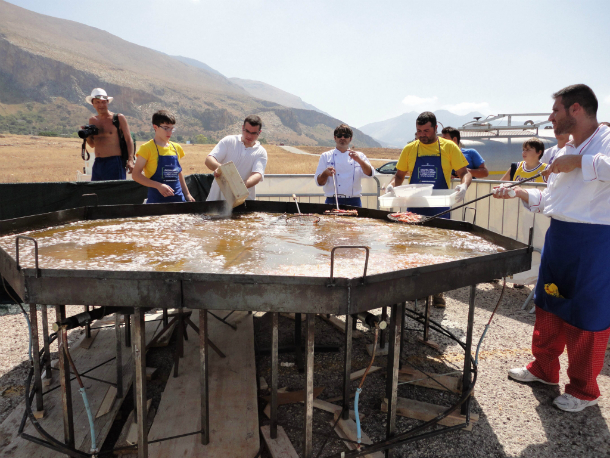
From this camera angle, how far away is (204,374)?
232cm

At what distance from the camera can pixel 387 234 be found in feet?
11.0

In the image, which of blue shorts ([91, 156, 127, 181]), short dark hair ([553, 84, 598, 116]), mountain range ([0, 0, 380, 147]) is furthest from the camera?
mountain range ([0, 0, 380, 147])

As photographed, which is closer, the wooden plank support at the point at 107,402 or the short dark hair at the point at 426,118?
the wooden plank support at the point at 107,402

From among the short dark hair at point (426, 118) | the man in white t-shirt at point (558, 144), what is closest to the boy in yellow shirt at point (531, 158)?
the short dark hair at point (426, 118)

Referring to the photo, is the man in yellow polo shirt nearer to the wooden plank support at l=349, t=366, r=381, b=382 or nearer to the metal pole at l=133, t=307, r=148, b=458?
the wooden plank support at l=349, t=366, r=381, b=382

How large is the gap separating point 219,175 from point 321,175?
1.42 m

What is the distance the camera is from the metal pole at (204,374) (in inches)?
90.0

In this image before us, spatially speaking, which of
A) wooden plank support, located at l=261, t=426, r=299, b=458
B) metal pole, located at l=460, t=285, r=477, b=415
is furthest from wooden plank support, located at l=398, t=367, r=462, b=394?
wooden plank support, located at l=261, t=426, r=299, b=458

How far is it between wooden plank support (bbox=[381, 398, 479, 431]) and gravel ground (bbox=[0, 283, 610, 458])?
5 centimetres

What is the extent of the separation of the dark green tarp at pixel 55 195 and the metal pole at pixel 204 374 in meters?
4.01

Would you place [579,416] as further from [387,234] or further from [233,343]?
[233,343]

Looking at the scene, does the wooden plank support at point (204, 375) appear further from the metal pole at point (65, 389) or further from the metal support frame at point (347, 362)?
the metal support frame at point (347, 362)

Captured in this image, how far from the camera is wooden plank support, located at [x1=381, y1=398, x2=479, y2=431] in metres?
2.81

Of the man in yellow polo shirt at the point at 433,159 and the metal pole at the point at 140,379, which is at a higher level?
Answer: the man in yellow polo shirt at the point at 433,159
